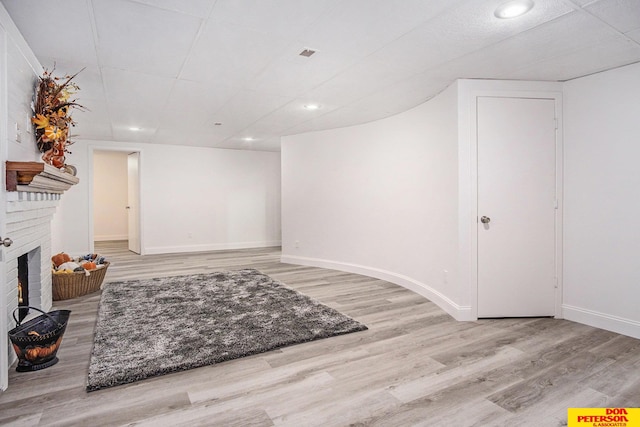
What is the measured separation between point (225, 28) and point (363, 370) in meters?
2.47

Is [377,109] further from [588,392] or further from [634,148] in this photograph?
[588,392]

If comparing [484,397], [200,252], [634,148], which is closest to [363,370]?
[484,397]

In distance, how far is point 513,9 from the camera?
208cm

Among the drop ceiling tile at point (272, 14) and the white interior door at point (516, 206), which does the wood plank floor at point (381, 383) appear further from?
the drop ceiling tile at point (272, 14)

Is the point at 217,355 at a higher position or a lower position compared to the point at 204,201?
lower

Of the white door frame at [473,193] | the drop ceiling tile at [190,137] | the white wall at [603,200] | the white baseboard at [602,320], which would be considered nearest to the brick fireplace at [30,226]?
the drop ceiling tile at [190,137]

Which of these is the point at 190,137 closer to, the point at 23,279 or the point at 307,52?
the point at 23,279

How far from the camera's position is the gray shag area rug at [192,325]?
95.4 inches

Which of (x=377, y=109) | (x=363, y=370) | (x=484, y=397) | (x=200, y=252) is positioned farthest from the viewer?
(x=200, y=252)

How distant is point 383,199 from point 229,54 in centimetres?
290

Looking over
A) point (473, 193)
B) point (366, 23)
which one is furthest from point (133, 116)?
→ point (473, 193)

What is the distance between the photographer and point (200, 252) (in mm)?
7617

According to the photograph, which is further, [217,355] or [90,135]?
[90,135]
